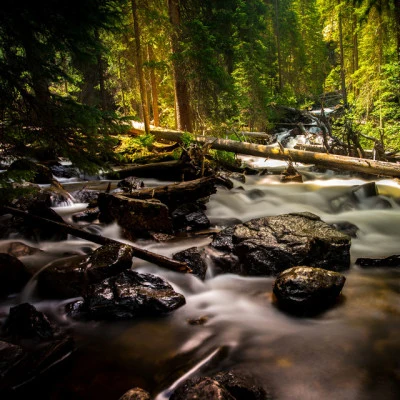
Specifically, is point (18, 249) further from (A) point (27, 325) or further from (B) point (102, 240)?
(A) point (27, 325)

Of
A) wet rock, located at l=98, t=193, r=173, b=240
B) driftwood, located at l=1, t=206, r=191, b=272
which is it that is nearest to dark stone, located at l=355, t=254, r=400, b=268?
driftwood, located at l=1, t=206, r=191, b=272

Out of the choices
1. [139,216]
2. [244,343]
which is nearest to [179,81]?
[139,216]

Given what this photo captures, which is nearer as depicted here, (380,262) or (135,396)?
(135,396)

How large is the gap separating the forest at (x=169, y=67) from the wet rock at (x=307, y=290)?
3388 mm

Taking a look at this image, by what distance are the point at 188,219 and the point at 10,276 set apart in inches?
152

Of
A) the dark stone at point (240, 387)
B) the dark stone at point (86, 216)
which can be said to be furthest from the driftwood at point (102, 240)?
the dark stone at point (240, 387)

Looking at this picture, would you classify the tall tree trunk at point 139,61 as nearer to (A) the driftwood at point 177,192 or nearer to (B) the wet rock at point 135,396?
(A) the driftwood at point 177,192

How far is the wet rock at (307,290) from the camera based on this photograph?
4.01 metres

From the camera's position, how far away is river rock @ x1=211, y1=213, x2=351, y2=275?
16.6 feet

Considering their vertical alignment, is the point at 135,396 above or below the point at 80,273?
below

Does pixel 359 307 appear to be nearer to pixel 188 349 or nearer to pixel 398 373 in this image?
pixel 398 373

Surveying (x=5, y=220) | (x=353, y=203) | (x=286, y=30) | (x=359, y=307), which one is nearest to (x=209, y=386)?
(x=359, y=307)

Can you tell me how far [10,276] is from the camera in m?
4.49

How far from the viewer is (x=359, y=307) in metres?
4.21
